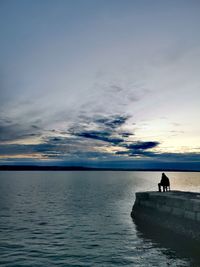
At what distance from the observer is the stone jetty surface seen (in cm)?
1845

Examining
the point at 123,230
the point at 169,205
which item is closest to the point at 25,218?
the point at 123,230

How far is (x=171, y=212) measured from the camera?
68.8 ft

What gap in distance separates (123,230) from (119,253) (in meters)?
6.06

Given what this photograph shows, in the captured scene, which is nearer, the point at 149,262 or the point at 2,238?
the point at 149,262

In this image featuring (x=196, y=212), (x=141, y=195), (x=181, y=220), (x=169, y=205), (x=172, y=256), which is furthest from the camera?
(x=141, y=195)

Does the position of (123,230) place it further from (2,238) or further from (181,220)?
(2,238)

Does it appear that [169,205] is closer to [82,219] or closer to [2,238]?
[82,219]

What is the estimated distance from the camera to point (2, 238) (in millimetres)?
18891

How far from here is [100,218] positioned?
88.9ft

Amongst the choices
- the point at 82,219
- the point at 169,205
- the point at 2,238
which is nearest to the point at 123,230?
the point at 169,205

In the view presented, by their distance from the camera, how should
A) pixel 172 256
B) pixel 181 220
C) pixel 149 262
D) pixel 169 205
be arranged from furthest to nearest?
pixel 169 205
pixel 181 220
pixel 172 256
pixel 149 262

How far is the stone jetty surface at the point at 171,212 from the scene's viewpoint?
60.5 ft

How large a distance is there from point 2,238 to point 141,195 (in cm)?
1287

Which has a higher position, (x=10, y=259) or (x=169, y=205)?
(x=169, y=205)
